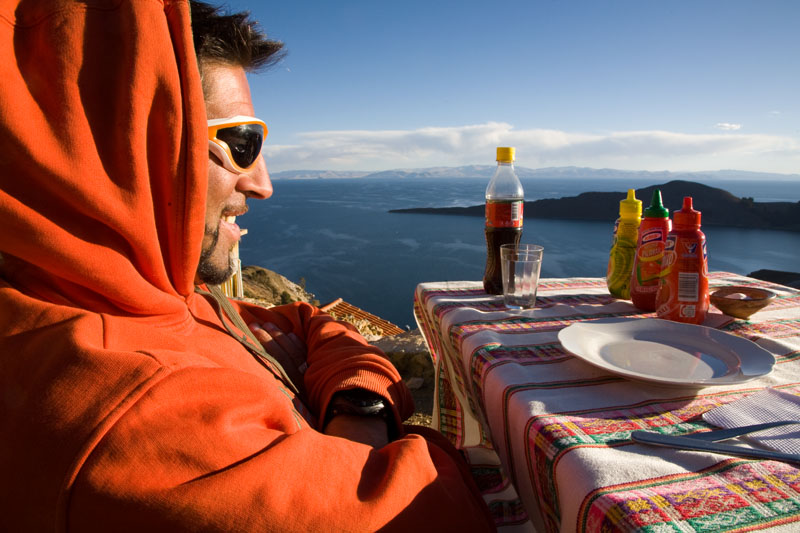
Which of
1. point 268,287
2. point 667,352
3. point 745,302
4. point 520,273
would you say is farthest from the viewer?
point 268,287

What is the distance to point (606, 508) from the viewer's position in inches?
21.1

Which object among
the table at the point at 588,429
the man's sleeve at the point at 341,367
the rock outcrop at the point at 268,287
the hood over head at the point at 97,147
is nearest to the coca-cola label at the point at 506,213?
the table at the point at 588,429

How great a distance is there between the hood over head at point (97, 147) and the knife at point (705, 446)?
0.82m

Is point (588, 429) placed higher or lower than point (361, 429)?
higher

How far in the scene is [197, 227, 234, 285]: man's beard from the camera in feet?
3.41

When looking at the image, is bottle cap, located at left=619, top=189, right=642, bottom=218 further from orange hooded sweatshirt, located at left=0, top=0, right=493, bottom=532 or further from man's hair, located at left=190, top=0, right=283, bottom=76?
man's hair, located at left=190, top=0, right=283, bottom=76

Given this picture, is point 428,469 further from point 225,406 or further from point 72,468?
point 72,468

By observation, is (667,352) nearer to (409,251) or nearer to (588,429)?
(588,429)

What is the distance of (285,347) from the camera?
1.51 m

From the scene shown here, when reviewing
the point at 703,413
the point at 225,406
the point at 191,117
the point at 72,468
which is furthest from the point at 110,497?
the point at 703,413

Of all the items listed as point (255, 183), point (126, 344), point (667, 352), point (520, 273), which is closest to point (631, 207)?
point (520, 273)

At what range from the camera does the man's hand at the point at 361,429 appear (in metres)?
1.01

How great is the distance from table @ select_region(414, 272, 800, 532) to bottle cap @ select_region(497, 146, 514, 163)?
0.48m

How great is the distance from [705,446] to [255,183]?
105cm
